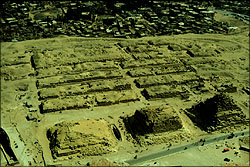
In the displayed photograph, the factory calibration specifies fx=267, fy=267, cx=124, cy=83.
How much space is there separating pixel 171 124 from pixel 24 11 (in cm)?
6309

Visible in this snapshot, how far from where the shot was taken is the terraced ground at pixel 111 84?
3469cm

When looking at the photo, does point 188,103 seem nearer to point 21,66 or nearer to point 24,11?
point 21,66

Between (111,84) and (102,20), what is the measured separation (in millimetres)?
36942

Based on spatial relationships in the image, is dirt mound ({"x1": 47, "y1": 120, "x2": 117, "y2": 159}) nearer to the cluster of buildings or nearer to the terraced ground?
the terraced ground

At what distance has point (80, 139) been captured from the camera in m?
32.0

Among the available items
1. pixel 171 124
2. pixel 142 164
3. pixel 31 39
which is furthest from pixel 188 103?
pixel 31 39

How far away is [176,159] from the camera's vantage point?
31.9 metres

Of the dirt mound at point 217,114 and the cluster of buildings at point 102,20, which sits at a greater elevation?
the cluster of buildings at point 102,20

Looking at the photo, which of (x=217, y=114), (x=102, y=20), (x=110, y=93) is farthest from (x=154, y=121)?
(x=102, y=20)

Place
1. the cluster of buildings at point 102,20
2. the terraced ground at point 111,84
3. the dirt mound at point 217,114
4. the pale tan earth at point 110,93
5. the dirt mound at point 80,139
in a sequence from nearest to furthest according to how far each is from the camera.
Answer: the dirt mound at point 80,139 < the pale tan earth at point 110,93 < the terraced ground at point 111,84 < the dirt mound at point 217,114 < the cluster of buildings at point 102,20

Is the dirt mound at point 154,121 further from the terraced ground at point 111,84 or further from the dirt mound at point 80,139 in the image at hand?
the dirt mound at point 80,139

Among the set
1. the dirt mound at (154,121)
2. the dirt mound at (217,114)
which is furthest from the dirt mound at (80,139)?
the dirt mound at (217,114)

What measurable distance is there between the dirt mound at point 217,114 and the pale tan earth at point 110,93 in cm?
18

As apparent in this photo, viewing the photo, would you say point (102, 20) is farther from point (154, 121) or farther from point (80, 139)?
point (80, 139)
